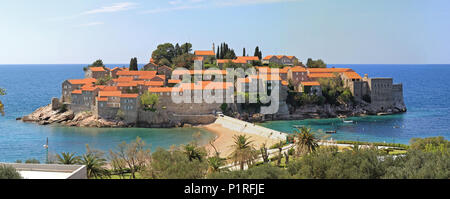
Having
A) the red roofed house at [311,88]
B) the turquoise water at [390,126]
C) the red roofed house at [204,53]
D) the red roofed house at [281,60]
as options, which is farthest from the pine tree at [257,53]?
the turquoise water at [390,126]

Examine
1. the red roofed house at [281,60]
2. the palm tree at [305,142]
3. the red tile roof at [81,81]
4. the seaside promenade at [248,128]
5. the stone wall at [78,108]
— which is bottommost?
the seaside promenade at [248,128]

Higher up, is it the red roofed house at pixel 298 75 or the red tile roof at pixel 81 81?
the red roofed house at pixel 298 75

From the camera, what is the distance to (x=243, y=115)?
69500 millimetres

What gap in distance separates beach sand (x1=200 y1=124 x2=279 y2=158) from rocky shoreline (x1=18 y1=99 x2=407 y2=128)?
4645 mm

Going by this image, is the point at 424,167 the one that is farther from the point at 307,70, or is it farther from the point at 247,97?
the point at 307,70

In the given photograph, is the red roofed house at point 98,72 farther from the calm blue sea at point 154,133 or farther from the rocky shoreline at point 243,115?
the calm blue sea at point 154,133

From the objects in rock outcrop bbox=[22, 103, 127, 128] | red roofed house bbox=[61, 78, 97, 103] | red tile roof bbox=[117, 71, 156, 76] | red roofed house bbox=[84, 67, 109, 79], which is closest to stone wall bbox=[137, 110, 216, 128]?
rock outcrop bbox=[22, 103, 127, 128]

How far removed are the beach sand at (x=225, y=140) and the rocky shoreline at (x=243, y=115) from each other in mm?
4645

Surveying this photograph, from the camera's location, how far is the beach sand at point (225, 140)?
48.2 metres

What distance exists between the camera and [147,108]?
214 feet

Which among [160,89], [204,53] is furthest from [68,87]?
[204,53]

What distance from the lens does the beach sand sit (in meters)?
48.2

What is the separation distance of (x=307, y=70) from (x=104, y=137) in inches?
1600
